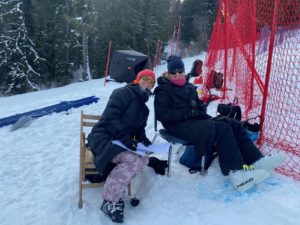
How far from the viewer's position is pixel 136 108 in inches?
132

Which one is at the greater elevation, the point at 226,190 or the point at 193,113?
the point at 193,113

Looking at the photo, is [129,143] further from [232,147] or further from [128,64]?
[128,64]

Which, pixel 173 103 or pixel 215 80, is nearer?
pixel 173 103

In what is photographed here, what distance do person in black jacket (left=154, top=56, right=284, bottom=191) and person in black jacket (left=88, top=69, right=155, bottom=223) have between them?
26 cm

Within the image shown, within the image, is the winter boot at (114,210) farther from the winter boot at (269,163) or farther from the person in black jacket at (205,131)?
the winter boot at (269,163)

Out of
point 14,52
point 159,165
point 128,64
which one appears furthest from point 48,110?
point 14,52

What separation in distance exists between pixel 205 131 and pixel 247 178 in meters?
0.62

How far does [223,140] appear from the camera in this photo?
326 cm

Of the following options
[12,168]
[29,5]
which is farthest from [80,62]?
[12,168]

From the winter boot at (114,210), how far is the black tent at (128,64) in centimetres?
618

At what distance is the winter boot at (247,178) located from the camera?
3070 mm

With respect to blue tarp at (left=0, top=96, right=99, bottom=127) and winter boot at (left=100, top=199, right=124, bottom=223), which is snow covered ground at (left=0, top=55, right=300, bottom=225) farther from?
blue tarp at (left=0, top=96, right=99, bottom=127)

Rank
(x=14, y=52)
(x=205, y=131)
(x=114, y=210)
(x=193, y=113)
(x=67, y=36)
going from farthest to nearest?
(x=67, y=36) < (x=14, y=52) < (x=193, y=113) < (x=205, y=131) < (x=114, y=210)

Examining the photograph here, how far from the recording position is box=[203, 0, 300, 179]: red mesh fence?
3.88m
